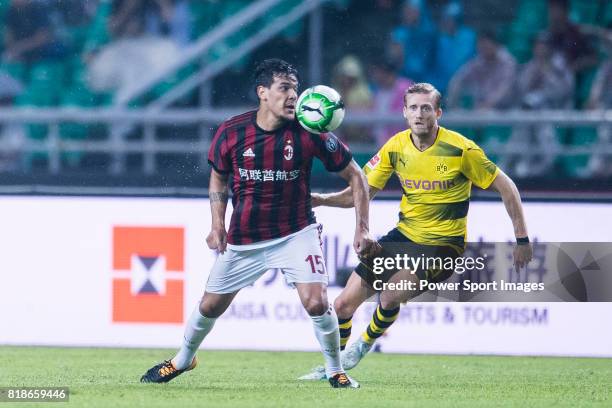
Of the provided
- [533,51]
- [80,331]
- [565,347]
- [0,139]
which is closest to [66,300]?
[80,331]

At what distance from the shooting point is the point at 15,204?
1005 centimetres

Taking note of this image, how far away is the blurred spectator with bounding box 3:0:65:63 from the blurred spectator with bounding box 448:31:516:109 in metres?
4.03

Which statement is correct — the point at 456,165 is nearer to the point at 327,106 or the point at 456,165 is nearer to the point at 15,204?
the point at 327,106

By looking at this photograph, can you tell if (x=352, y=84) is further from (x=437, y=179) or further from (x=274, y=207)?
(x=274, y=207)

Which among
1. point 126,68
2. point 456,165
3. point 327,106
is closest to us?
point 327,106

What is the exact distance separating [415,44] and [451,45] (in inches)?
13.8

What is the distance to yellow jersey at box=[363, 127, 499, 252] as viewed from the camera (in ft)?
26.9

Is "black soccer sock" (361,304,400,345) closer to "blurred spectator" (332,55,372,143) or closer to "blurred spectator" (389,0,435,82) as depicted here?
"blurred spectator" (332,55,372,143)

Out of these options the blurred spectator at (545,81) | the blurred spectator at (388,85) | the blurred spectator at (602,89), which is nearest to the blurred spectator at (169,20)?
the blurred spectator at (388,85)

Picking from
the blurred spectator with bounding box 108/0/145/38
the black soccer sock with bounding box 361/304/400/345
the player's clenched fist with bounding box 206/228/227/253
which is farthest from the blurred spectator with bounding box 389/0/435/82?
the player's clenched fist with bounding box 206/228/227/253

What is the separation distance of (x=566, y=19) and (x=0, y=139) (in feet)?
17.9

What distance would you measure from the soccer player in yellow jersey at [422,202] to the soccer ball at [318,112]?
35.5 inches

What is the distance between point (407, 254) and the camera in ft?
27.3

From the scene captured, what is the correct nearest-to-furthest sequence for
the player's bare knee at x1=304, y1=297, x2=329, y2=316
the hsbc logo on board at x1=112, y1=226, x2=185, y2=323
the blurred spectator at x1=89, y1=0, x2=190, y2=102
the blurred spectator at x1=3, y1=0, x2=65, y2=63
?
the player's bare knee at x1=304, y1=297, x2=329, y2=316 → the hsbc logo on board at x1=112, y1=226, x2=185, y2=323 → the blurred spectator at x1=3, y1=0, x2=65, y2=63 → the blurred spectator at x1=89, y1=0, x2=190, y2=102
